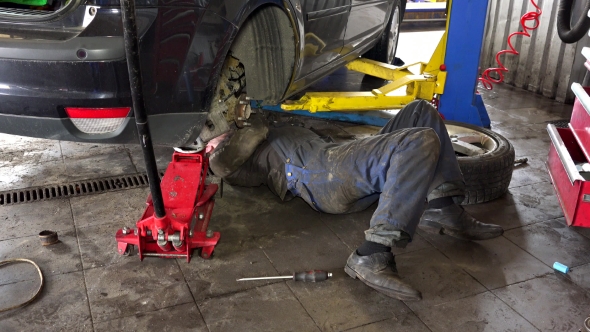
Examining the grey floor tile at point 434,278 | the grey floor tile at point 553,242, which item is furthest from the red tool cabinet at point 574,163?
the grey floor tile at point 434,278

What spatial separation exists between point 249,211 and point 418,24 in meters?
8.16

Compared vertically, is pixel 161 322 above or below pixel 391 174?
below

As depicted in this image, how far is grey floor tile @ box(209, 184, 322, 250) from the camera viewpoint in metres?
2.83

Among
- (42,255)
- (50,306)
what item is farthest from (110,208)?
(50,306)

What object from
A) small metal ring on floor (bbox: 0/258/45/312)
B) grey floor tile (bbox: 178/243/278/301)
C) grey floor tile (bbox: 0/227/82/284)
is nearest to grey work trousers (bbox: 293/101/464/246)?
grey floor tile (bbox: 178/243/278/301)

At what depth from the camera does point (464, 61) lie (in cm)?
402

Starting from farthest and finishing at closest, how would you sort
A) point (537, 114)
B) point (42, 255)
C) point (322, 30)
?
point (537, 114) → point (322, 30) → point (42, 255)

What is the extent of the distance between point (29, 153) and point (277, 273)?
238 centimetres

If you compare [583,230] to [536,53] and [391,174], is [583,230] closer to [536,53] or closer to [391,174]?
[391,174]

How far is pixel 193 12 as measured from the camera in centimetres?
216

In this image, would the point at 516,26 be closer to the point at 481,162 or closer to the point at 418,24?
the point at 481,162

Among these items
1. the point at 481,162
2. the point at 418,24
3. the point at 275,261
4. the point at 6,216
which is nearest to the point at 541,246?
the point at 481,162

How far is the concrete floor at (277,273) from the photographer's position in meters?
2.19

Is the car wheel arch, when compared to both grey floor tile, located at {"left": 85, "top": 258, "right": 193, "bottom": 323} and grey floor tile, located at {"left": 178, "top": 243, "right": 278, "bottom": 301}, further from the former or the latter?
grey floor tile, located at {"left": 85, "top": 258, "right": 193, "bottom": 323}
